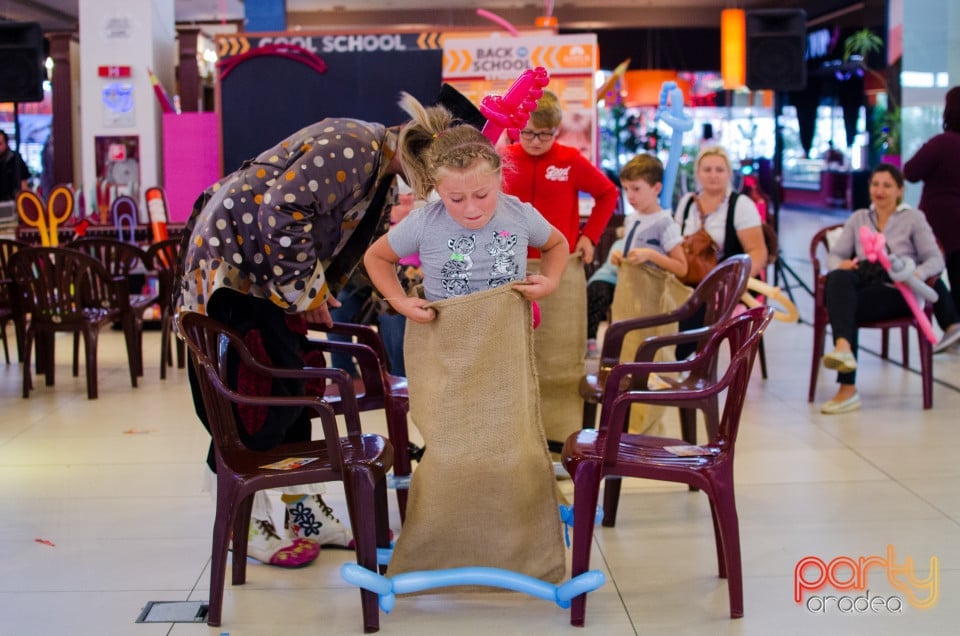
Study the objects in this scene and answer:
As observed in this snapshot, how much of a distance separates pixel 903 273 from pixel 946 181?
5.43ft

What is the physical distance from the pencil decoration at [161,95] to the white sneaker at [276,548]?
20.3 feet

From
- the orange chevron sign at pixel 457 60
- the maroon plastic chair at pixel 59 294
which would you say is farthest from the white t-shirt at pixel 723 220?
the orange chevron sign at pixel 457 60

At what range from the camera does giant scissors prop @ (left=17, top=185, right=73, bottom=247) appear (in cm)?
667

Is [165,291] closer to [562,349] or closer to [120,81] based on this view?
[120,81]

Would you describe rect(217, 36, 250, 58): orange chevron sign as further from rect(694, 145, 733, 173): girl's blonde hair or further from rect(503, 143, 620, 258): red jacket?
rect(503, 143, 620, 258): red jacket

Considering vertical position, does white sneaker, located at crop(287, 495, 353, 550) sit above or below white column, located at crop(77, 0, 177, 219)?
below

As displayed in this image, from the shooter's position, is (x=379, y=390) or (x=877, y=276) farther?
(x=877, y=276)

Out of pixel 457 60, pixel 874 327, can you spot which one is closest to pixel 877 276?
pixel 874 327

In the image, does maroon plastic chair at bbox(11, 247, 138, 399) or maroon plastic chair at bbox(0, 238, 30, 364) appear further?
maroon plastic chair at bbox(0, 238, 30, 364)

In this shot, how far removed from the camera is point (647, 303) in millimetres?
4031

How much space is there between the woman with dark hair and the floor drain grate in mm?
5108

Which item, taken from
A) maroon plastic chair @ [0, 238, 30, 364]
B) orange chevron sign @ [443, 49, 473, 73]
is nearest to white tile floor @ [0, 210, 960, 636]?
maroon plastic chair @ [0, 238, 30, 364]

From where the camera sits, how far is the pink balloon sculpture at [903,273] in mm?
5133

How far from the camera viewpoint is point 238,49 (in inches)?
321
